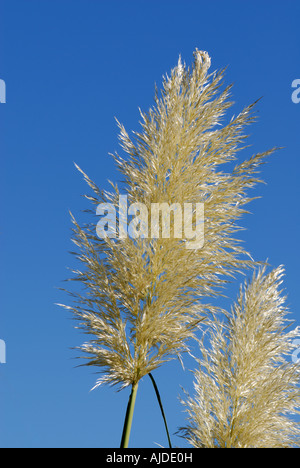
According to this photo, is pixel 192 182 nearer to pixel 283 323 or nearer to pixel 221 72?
pixel 221 72

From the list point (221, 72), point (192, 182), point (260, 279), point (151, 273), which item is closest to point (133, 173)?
point (192, 182)

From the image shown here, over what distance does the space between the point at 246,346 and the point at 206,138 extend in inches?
57.4

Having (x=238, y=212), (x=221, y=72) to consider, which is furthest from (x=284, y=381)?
(x=221, y=72)

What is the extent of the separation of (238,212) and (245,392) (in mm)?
1205

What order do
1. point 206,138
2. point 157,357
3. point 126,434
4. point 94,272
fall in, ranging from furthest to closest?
point 206,138
point 94,272
point 157,357
point 126,434

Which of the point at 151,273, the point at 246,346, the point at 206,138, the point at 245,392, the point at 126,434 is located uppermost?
the point at 206,138

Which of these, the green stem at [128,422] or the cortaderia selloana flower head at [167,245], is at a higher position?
the cortaderia selloana flower head at [167,245]

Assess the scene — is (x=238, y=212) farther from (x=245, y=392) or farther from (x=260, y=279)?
(x=245, y=392)

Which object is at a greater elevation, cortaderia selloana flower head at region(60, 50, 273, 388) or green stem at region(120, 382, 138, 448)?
cortaderia selloana flower head at region(60, 50, 273, 388)

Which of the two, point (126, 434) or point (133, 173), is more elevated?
point (133, 173)

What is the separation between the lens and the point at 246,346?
12.8 feet

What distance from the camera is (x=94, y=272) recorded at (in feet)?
11.7

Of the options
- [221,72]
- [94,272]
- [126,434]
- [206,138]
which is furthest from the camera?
[221,72]

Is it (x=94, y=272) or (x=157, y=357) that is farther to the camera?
(x=94, y=272)
